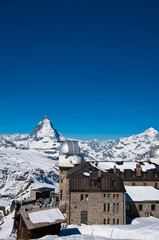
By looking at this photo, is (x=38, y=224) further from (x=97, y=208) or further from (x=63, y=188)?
(x=63, y=188)

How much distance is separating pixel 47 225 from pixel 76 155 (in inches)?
950

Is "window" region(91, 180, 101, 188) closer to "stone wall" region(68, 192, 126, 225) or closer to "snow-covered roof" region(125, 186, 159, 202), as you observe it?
"stone wall" region(68, 192, 126, 225)

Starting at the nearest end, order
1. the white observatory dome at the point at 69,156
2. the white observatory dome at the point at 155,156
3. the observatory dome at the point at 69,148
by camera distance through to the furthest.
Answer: the white observatory dome at the point at 69,156, the observatory dome at the point at 69,148, the white observatory dome at the point at 155,156

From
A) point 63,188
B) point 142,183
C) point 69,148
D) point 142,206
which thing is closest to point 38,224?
point 63,188

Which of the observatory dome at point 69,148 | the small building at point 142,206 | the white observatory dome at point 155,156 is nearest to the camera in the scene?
the small building at point 142,206

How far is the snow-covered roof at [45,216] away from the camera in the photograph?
28969 mm

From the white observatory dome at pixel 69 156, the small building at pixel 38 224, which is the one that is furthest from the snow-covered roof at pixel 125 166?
the small building at pixel 38 224

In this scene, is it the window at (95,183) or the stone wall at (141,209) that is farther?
the stone wall at (141,209)

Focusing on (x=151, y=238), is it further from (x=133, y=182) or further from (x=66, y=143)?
(x=66, y=143)

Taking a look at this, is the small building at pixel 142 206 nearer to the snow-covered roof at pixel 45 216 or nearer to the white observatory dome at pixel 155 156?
the white observatory dome at pixel 155 156

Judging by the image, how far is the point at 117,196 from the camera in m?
42.6

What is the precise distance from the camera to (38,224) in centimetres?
2842

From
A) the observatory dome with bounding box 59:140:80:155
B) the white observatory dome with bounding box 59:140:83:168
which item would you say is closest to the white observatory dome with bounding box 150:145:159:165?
the white observatory dome with bounding box 59:140:83:168

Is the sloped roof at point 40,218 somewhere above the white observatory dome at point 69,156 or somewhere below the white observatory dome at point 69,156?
below
